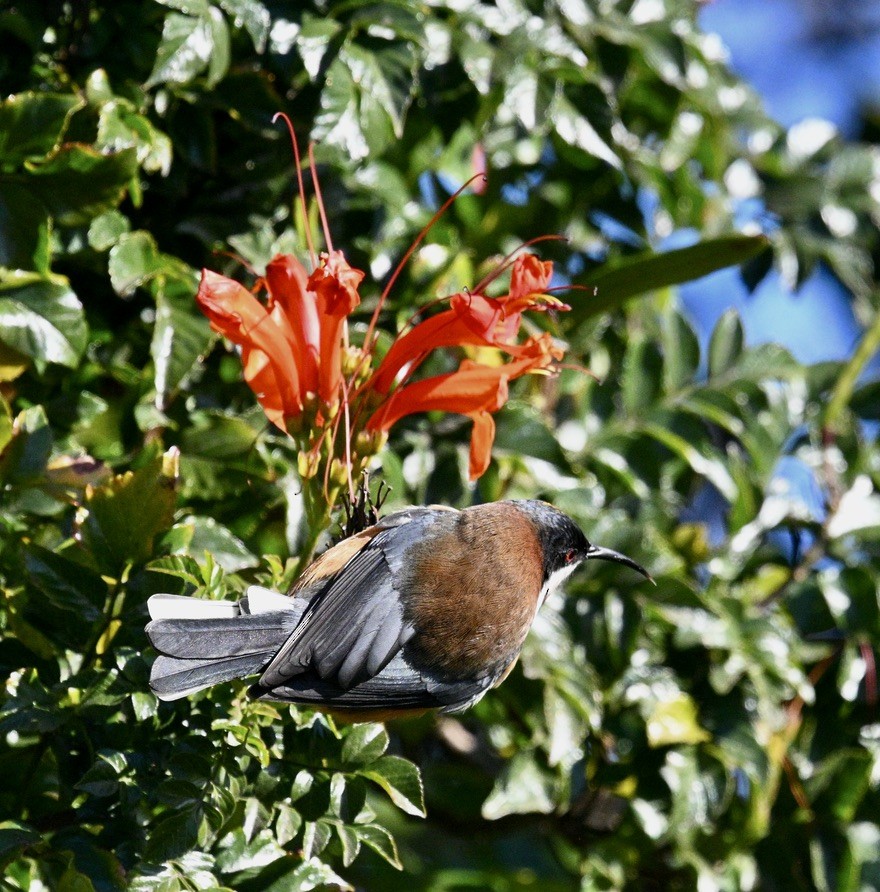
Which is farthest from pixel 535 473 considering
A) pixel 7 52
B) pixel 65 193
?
pixel 7 52

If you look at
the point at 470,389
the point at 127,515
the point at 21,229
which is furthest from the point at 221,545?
the point at 21,229

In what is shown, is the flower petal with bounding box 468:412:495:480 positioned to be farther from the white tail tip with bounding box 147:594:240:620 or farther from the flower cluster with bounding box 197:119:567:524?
the white tail tip with bounding box 147:594:240:620

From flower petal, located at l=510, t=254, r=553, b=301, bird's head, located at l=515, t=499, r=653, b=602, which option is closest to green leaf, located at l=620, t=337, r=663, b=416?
bird's head, located at l=515, t=499, r=653, b=602

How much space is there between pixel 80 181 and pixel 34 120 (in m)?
0.10

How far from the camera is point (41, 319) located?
171 centimetres

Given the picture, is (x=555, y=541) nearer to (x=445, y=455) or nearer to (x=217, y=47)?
(x=445, y=455)

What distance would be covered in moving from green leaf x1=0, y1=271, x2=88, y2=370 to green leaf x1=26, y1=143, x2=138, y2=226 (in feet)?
0.35

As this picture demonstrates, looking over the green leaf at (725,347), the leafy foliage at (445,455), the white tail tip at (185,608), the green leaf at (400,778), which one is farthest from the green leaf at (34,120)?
the green leaf at (725,347)

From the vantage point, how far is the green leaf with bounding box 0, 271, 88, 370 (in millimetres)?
1690

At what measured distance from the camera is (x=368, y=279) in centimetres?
211

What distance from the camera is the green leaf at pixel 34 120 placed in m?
1.68

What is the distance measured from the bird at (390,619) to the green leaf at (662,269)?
2.06 feet

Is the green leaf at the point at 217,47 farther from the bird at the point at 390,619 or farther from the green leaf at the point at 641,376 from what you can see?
the green leaf at the point at 641,376

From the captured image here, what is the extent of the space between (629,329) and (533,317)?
1.65 feet
